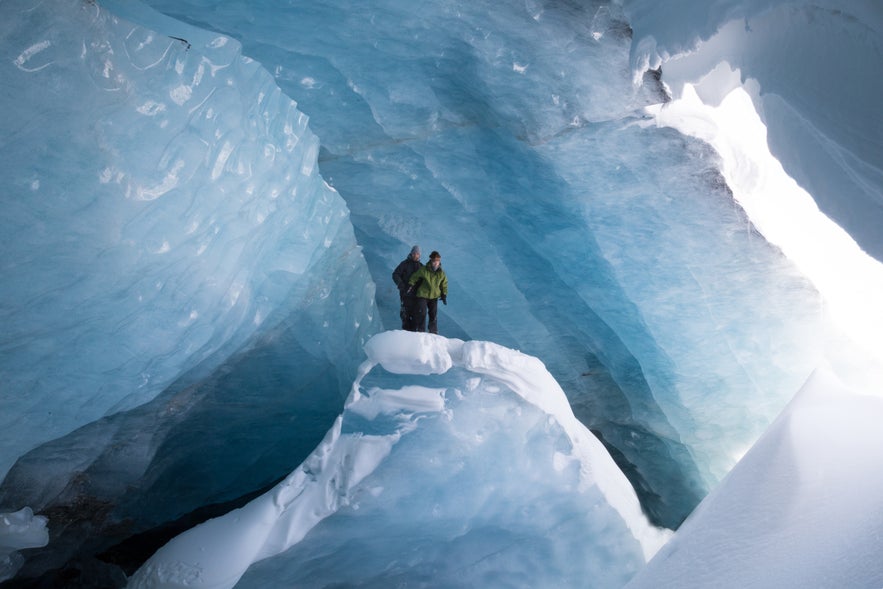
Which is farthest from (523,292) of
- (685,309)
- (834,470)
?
(834,470)

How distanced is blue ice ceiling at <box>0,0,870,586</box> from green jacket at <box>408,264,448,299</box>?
0.78m

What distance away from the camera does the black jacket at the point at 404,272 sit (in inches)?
194

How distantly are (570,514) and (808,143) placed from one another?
246cm

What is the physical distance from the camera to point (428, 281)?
4.80 metres

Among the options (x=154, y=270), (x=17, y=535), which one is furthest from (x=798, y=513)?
(x=17, y=535)

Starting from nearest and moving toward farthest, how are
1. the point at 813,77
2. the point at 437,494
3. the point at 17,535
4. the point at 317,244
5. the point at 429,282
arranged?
the point at 813,77, the point at 437,494, the point at 17,535, the point at 429,282, the point at 317,244

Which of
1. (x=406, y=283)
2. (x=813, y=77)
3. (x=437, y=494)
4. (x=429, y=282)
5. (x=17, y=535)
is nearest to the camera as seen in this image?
(x=813, y=77)

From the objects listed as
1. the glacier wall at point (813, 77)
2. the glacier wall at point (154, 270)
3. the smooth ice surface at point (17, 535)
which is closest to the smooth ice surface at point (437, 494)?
the smooth ice surface at point (17, 535)

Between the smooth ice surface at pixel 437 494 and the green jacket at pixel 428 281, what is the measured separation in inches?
24.6

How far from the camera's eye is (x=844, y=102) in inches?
105

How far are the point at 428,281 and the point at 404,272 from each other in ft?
0.80

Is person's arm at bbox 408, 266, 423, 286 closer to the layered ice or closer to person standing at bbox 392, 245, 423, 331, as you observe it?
person standing at bbox 392, 245, 423, 331

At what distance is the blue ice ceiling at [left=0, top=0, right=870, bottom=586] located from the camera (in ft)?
12.1

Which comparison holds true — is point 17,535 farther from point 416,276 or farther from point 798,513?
point 798,513
